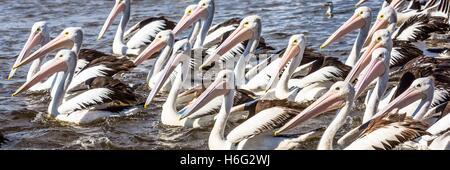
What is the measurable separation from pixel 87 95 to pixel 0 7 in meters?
8.09

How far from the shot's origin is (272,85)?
873cm

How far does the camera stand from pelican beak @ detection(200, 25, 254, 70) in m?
9.05

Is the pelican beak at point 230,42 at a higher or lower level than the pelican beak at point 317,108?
higher

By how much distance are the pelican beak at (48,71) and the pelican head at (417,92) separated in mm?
3336

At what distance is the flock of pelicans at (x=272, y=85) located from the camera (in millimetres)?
6555

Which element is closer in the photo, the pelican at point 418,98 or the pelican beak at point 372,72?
the pelican at point 418,98

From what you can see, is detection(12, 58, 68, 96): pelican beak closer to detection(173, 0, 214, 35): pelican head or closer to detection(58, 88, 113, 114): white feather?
detection(58, 88, 113, 114): white feather

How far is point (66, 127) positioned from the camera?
8.05 meters

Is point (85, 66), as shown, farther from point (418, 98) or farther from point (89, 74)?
point (418, 98)

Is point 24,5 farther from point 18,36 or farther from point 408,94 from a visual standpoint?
point 408,94

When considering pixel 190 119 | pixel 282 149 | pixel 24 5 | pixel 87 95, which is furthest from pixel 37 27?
pixel 24 5

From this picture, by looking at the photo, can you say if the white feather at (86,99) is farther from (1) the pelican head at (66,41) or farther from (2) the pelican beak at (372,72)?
(2) the pelican beak at (372,72)

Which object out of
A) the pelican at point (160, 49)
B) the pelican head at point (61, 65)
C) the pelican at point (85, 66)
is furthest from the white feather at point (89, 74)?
the pelican at point (160, 49)

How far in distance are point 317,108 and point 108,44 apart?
6256 mm
